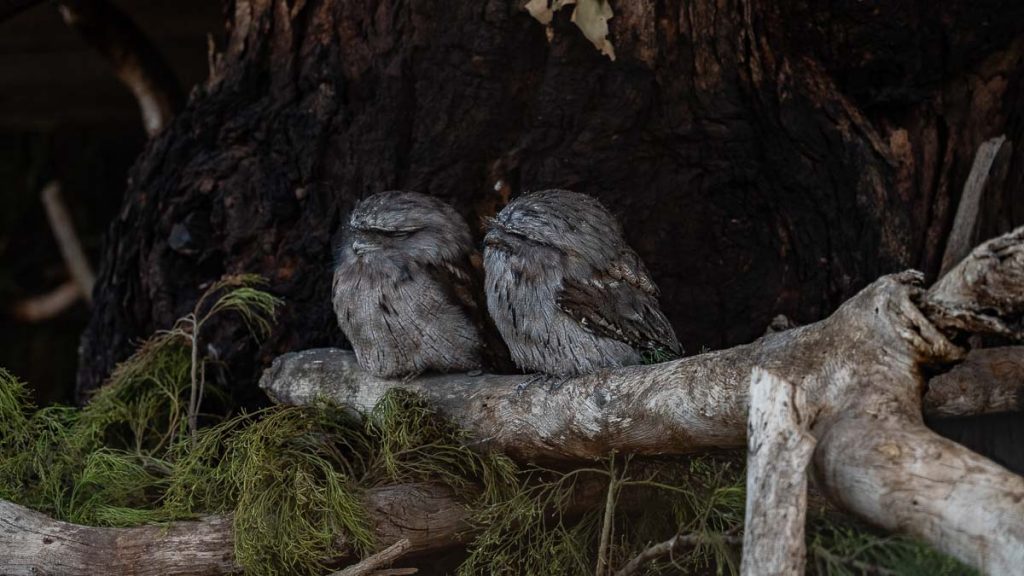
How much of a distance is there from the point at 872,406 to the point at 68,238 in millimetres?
5003

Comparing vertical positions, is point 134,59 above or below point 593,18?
above

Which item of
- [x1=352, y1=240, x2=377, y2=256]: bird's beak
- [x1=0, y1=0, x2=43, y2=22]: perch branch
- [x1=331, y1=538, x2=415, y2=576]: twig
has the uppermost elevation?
[x1=0, y1=0, x2=43, y2=22]: perch branch

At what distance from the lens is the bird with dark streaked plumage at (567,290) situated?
125 inches

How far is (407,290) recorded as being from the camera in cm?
337

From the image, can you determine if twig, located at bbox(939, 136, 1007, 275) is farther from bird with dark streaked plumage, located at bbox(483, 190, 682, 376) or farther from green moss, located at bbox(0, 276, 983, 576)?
green moss, located at bbox(0, 276, 983, 576)

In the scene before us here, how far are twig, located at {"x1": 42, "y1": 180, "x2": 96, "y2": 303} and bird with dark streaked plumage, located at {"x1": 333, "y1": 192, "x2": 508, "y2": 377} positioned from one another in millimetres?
3297

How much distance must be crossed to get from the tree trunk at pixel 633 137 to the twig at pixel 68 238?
2548mm

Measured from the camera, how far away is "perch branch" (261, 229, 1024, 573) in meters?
2.08

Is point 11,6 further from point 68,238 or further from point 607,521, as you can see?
point 607,521

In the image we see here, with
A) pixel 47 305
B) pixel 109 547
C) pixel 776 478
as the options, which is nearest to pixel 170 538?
pixel 109 547

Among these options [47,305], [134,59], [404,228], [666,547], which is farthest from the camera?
[47,305]

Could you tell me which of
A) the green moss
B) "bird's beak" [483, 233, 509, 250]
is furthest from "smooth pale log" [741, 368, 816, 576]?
"bird's beak" [483, 233, 509, 250]

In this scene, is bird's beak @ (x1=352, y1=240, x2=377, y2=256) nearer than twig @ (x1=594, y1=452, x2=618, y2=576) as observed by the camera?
No

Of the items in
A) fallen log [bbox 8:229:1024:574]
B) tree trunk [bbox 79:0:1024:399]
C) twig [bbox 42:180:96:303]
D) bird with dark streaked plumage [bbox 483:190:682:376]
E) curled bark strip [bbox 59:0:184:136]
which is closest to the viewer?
fallen log [bbox 8:229:1024:574]
